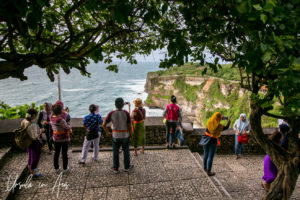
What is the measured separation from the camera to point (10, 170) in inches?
179

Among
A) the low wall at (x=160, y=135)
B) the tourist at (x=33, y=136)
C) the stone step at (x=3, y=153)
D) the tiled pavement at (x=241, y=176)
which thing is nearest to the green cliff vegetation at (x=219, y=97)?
the low wall at (x=160, y=135)

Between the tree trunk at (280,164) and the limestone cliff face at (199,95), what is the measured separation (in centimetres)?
5024

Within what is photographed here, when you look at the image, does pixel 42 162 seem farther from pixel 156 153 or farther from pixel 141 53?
pixel 141 53

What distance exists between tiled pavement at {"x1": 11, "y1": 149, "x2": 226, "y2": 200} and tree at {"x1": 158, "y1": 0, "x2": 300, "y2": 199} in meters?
1.64

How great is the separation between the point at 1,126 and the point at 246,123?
843cm

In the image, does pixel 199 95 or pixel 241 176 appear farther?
pixel 199 95

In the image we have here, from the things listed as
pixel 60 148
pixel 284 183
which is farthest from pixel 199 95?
pixel 60 148

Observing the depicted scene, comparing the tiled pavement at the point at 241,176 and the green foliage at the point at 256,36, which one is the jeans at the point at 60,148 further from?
the tiled pavement at the point at 241,176

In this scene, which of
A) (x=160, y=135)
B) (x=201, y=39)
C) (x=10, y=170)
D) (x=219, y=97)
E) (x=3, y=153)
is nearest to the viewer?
(x=201, y=39)

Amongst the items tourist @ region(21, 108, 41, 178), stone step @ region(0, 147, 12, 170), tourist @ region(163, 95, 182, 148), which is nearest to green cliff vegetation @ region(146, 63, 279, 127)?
tourist @ region(163, 95, 182, 148)

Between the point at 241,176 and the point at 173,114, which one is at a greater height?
the point at 173,114

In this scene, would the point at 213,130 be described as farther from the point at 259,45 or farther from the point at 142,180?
the point at 259,45

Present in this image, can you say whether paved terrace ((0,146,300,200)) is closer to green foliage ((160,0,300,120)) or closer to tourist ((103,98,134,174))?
tourist ((103,98,134,174))

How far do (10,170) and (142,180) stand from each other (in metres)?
3.29
